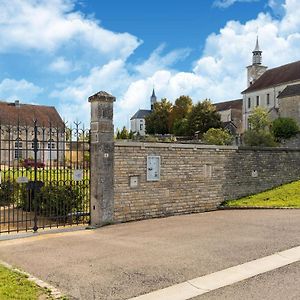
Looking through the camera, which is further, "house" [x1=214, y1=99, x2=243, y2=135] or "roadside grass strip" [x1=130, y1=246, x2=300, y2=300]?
"house" [x1=214, y1=99, x2=243, y2=135]

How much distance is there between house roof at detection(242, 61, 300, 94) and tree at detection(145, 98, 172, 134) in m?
14.7

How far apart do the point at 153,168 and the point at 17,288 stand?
7656 millimetres

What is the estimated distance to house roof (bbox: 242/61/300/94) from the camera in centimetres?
6000

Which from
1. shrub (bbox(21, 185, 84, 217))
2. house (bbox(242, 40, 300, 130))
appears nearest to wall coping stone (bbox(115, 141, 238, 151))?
shrub (bbox(21, 185, 84, 217))

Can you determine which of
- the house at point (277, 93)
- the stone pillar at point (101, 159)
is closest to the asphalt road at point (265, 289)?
the stone pillar at point (101, 159)

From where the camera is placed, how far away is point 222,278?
21.2 feet

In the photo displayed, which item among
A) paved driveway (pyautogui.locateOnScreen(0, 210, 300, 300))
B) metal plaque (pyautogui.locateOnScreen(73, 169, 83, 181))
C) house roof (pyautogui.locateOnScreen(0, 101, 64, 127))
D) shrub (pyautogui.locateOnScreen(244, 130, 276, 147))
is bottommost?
paved driveway (pyautogui.locateOnScreen(0, 210, 300, 300))

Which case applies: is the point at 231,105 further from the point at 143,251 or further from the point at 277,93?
the point at 143,251

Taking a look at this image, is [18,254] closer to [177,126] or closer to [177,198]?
[177,198]

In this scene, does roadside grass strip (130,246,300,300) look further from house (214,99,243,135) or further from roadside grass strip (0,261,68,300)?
house (214,99,243,135)

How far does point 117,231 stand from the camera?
10867 mm

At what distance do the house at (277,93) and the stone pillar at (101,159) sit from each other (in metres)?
43.8

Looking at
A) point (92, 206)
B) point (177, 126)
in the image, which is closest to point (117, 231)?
point (92, 206)

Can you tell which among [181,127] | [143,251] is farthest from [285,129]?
[143,251]
